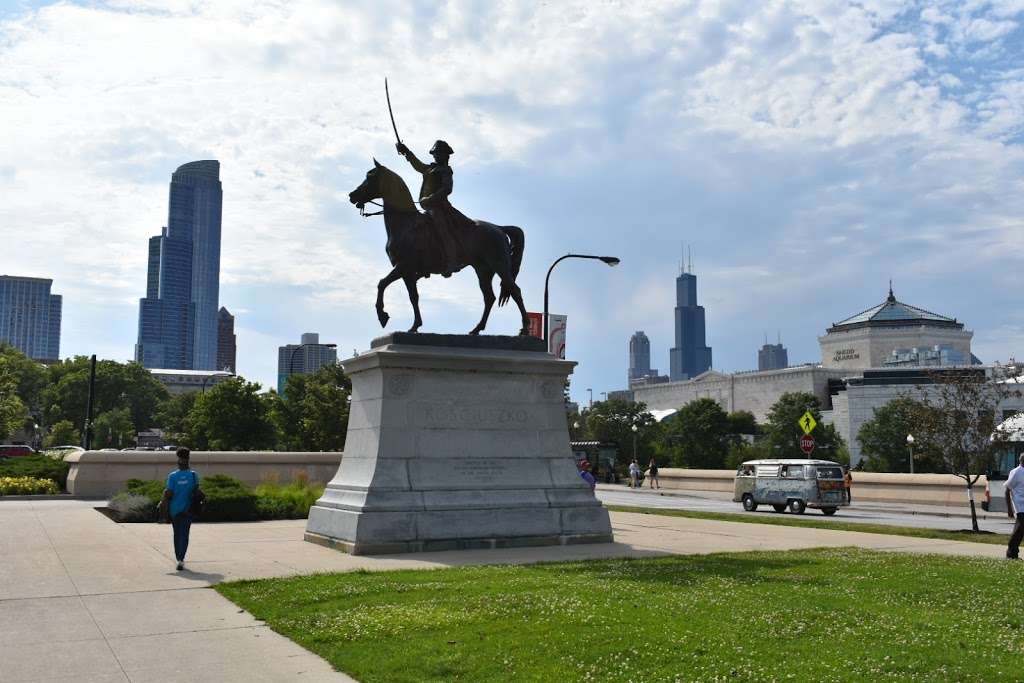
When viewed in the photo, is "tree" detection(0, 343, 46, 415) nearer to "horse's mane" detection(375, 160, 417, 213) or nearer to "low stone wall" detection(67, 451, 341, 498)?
"low stone wall" detection(67, 451, 341, 498)

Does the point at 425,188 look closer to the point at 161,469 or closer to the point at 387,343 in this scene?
the point at 387,343

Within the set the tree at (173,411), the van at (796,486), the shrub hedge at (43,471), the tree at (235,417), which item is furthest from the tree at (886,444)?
the shrub hedge at (43,471)

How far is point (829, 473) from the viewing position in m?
32.1

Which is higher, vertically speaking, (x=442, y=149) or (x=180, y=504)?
(x=442, y=149)

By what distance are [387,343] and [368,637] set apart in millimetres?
8461

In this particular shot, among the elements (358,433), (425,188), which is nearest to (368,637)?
(358,433)

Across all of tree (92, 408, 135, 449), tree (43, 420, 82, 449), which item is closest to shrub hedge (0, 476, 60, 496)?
tree (92, 408, 135, 449)

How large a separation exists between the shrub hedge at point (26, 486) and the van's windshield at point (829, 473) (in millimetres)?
25646

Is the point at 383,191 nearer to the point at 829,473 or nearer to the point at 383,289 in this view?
the point at 383,289

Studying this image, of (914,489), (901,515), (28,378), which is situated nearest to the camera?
(901,515)

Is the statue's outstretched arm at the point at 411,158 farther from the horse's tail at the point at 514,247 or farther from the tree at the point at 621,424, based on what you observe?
the tree at the point at 621,424

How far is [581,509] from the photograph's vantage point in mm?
16344

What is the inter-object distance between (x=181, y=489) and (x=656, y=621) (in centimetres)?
761

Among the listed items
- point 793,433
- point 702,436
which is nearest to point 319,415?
point 702,436
